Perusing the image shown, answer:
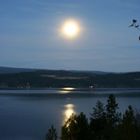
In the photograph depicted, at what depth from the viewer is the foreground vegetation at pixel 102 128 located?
20837mm

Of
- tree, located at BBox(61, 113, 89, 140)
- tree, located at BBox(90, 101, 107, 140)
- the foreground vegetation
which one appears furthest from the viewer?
tree, located at BBox(90, 101, 107, 140)

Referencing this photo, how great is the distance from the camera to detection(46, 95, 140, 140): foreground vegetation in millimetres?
20837

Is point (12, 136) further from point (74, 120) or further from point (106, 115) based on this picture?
point (74, 120)

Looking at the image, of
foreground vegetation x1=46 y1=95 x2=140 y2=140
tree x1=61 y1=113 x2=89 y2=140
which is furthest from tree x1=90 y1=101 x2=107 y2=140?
tree x1=61 y1=113 x2=89 y2=140

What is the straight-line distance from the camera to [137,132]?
69.6 ft

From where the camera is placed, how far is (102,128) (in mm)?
32750

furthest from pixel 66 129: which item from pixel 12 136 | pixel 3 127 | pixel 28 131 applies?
pixel 3 127

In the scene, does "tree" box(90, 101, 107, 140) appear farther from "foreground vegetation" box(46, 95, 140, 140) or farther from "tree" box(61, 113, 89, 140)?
"tree" box(61, 113, 89, 140)

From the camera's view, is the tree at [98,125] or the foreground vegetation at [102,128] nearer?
the foreground vegetation at [102,128]

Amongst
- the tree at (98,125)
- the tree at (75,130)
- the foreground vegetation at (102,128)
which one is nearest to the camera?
the foreground vegetation at (102,128)

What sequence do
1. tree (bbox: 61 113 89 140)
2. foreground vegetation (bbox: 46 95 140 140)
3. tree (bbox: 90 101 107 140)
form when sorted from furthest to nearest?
1. tree (bbox: 90 101 107 140)
2. tree (bbox: 61 113 89 140)
3. foreground vegetation (bbox: 46 95 140 140)

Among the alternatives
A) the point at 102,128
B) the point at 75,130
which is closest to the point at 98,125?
the point at 102,128

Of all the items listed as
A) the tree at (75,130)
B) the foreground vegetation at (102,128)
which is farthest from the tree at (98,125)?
the tree at (75,130)

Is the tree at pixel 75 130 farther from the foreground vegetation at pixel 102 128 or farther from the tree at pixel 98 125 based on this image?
the tree at pixel 98 125
